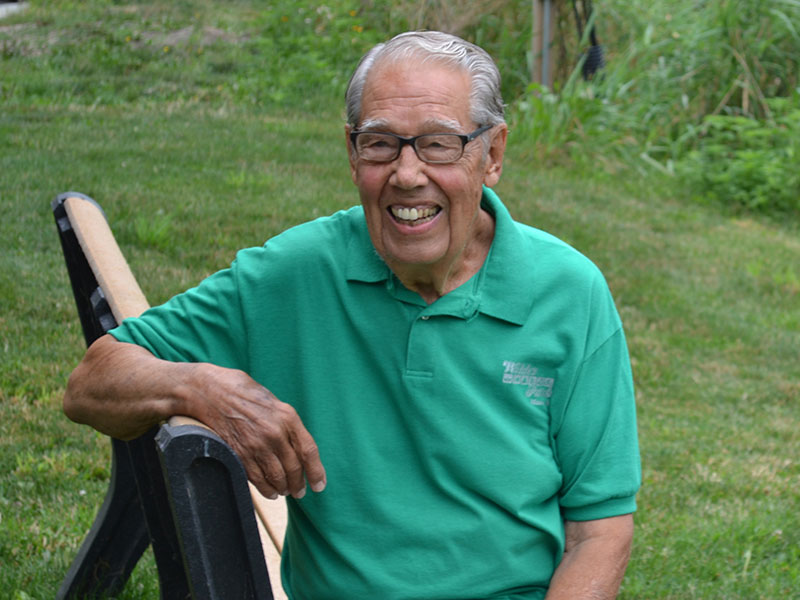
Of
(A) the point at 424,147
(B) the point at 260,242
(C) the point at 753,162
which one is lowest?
(C) the point at 753,162

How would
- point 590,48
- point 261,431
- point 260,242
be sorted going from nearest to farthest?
point 261,431 < point 260,242 < point 590,48

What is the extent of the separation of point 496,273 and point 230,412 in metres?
0.65

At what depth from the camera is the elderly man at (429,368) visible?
2074 mm

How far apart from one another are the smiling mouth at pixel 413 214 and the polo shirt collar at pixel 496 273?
0.09 metres

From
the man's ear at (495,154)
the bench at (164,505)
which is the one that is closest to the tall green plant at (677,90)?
the bench at (164,505)

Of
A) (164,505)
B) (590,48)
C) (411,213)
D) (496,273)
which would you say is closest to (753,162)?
(590,48)

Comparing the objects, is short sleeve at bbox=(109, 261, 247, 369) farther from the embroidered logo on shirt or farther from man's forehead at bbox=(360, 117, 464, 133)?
the embroidered logo on shirt

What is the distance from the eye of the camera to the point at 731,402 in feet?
18.8

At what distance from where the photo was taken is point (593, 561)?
6.88 feet

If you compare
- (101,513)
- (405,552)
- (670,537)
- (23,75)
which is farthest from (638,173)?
(405,552)

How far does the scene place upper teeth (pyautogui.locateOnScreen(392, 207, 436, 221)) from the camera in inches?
83.3

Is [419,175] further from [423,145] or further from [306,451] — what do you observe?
[306,451]

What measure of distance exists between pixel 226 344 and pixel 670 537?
8.04 ft

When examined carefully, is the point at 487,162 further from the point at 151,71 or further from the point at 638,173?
the point at 151,71
